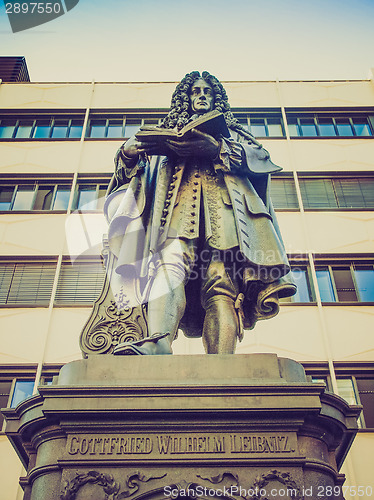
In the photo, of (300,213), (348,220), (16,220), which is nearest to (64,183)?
(16,220)

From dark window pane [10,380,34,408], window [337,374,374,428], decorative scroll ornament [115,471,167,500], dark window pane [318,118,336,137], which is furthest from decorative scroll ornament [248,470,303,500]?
dark window pane [318,118,336,137]

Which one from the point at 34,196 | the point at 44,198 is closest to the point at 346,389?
the point at 44,198

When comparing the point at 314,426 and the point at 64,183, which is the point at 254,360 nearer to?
the point at 314,426

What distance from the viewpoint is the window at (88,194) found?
20.3m

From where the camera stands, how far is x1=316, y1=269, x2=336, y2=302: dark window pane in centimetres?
1788

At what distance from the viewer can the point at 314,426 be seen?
3.51 metres

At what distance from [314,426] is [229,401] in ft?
1.92

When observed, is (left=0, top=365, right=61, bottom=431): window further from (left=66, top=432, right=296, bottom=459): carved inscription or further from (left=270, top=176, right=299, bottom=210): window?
(left=66, top=432, right=296, bottom=459): carved inscription

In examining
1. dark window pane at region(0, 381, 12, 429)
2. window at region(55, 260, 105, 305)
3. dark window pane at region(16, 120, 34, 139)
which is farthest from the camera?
dark window pane at region(16, 120, 34, 139)

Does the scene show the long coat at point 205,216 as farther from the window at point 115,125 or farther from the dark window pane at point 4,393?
the window at point 115,125

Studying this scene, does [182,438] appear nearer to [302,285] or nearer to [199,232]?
[199,232]

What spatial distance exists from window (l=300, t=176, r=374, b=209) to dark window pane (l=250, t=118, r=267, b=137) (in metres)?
2.82

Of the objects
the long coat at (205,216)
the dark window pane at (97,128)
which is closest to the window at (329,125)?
the dark window pane at (97,128)

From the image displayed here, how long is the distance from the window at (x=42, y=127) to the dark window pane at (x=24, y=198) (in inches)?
98.4
